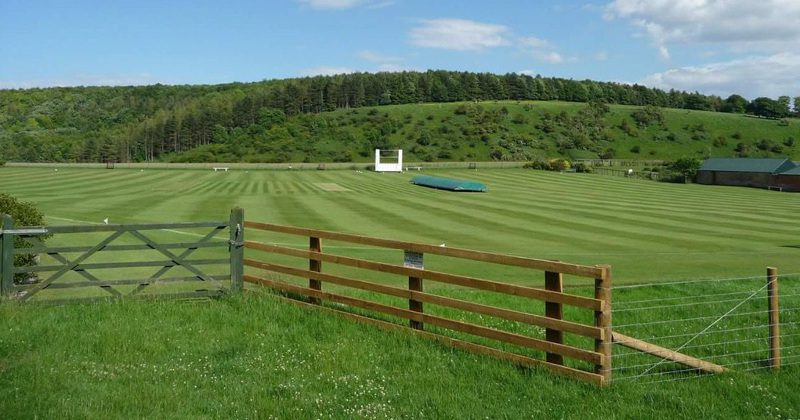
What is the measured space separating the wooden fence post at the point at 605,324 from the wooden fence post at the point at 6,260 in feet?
33.2

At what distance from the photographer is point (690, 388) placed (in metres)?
7.68

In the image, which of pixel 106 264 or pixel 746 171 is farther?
pixel 746 171

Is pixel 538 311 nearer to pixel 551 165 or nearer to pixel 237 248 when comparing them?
pixel 237 248

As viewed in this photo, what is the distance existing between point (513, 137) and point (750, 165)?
254ft

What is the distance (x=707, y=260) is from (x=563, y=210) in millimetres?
25068

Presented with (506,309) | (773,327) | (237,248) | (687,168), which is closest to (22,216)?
(237,248)

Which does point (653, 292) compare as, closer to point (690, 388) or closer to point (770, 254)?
point (690, 388)

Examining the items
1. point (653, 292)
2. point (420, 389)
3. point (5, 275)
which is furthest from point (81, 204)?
point (420, 389)

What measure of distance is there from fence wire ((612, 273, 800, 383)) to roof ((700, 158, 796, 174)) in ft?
333

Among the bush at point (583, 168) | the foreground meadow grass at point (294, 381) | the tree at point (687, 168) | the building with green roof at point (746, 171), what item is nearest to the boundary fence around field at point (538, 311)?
the foreground meadow grass at point (294, 381)

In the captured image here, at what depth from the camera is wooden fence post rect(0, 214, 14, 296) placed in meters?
11.6

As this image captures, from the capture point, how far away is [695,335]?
9109mm

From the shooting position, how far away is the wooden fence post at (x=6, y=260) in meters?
11.6

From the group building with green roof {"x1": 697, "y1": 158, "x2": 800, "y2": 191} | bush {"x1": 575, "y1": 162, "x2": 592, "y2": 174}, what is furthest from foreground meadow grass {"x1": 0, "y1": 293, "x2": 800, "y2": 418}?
bush {"x1": 575, "y1": 162, "x2": 592, "y2": 174}
